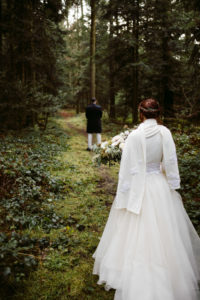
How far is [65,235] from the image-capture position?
13.4 ft

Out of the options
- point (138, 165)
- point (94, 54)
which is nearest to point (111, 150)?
point (138, 165)

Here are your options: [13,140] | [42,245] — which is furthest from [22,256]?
[13,140]

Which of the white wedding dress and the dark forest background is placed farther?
the dark forest background

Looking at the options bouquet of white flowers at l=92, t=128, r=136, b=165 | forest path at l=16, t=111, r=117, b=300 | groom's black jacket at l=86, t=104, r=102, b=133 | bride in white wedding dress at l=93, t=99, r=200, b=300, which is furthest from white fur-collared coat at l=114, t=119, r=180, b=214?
groom's black jacket at l=86, t=104, r=102, b=133

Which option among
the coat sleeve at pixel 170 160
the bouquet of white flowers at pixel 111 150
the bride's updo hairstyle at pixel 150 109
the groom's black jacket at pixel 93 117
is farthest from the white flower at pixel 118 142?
the groom's black jacket at pixel 93 117

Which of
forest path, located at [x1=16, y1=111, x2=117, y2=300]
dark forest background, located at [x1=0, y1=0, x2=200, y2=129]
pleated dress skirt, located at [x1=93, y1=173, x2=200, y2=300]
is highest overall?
dark forest background, located at [x1=0, y1=0, x2=200, y2=129]

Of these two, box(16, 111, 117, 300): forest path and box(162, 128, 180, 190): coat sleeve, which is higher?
box(162, 128, 180, 190): coat sleeve

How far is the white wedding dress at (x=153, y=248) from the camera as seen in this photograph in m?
2.62

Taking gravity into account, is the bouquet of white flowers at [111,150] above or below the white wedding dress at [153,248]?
above

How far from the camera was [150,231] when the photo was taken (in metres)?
2.78

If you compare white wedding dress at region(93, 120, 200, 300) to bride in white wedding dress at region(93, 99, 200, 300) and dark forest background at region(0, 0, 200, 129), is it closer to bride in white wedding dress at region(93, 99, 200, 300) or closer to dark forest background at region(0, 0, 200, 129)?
bride in white wedding dress at region(93, 99, 200, 300)

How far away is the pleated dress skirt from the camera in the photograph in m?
2.61

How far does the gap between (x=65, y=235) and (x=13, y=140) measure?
23.1ft

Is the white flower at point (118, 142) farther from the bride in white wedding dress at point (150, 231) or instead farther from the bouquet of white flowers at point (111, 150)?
the bride in white wedding dress at point (150, 231)
